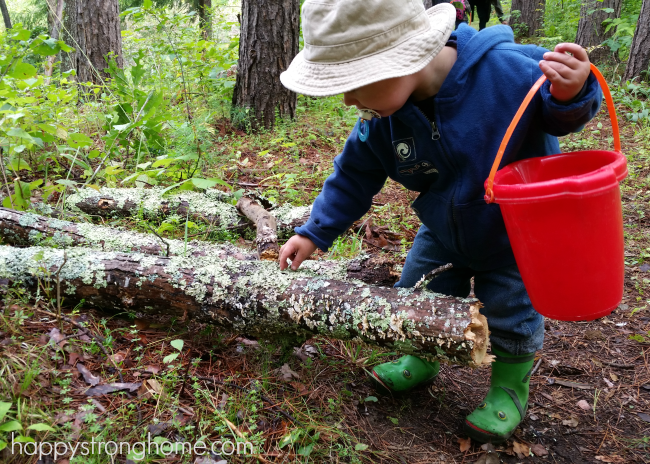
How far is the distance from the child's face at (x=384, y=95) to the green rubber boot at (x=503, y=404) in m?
1.25

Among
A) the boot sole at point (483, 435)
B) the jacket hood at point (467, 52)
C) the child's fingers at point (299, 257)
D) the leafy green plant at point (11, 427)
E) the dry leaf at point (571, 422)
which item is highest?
the jacket hood at point (467, 52)

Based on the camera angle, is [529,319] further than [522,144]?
Yes

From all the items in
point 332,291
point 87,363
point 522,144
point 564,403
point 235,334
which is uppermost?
point 522,144

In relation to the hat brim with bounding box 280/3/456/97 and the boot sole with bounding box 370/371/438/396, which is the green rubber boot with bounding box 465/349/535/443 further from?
the hat brim with bounding box 280/3/456/97

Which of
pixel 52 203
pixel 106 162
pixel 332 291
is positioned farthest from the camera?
pixel 106 162

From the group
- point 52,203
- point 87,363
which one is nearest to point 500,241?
point 87,363

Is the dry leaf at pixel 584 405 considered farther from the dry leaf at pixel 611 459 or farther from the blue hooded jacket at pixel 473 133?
the blue hooded jacket at pixel 473 133

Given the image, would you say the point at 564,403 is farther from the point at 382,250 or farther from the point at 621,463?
the point at 382,250

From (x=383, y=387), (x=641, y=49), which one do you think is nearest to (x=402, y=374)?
(x=383, y=387)

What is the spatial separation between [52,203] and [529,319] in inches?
137

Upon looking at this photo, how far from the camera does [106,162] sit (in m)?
3.93

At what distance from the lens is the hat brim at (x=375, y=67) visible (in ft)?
4.93

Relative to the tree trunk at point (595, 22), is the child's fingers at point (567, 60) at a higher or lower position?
higher

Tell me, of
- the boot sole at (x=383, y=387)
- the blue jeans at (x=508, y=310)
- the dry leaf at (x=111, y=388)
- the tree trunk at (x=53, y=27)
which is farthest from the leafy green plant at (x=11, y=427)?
the tree trunk at (x=53, y=27)
